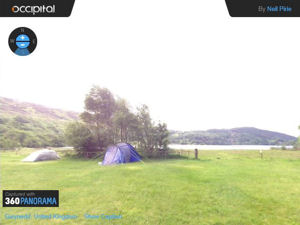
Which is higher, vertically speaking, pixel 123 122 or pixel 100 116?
pixel 100 116

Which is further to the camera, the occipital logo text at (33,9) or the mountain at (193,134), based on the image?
the mountain at (193,134)

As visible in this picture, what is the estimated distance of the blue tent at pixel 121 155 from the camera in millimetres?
6645

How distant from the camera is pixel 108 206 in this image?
2.05 meters

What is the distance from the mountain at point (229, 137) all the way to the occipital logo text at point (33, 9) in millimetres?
3131

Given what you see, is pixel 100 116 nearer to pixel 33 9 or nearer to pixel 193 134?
pixel 193 134

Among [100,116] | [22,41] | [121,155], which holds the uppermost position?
[22,41]

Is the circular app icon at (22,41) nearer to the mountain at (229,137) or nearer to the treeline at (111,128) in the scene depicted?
the mountain at (229,137)

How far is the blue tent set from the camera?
6.64 meters

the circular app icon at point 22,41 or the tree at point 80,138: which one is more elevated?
the circular app icon at point 22,41

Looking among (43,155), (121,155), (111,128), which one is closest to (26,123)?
(121,155)

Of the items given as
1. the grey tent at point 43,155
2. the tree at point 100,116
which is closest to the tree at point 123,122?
the tree at point 100,116

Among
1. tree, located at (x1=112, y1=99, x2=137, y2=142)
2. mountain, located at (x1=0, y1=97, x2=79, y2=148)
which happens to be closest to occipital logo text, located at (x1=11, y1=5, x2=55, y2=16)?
mountain, located at (x1=0, y1=97, x2=79, y2=148)

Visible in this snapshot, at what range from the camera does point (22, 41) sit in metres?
1.49

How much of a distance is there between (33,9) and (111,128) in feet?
21.3
